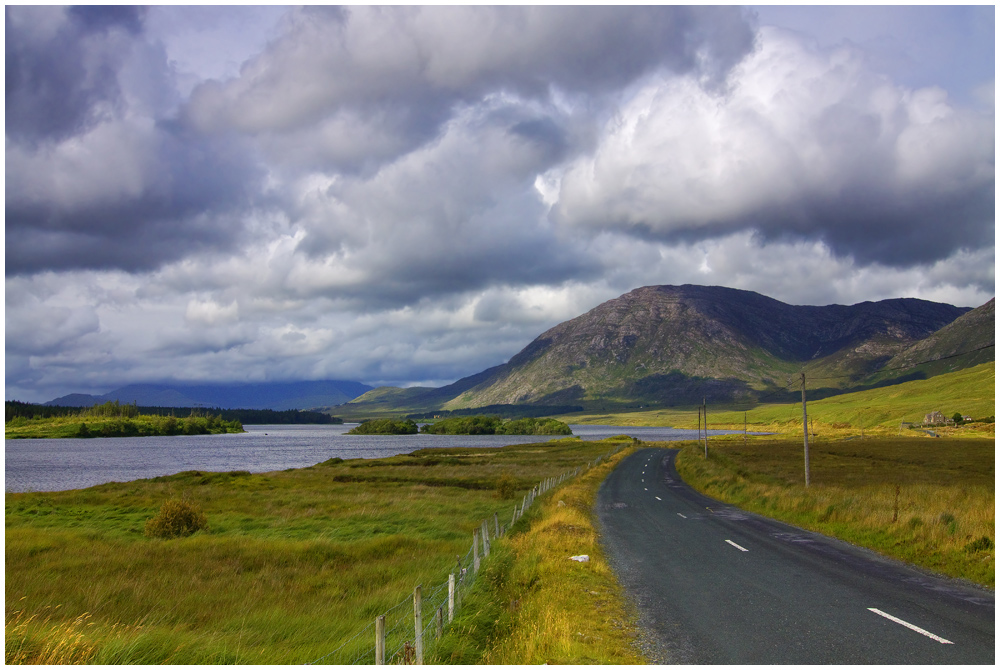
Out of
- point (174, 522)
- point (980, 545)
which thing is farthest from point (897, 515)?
point (174, 522)

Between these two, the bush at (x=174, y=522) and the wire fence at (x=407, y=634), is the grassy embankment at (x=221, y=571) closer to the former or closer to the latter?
the wire fence at (x=407, y=634)

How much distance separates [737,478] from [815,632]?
1494 inches

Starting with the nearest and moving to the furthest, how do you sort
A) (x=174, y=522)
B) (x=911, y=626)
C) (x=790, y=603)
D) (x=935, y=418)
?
(x=911, y=626) < (x=790, y=603) < (x=174, y=522) < (x=935, y=418)

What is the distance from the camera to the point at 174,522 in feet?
102

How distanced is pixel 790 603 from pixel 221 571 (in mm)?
20226

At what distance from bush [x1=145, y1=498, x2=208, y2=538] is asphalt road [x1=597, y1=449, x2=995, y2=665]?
22939mm

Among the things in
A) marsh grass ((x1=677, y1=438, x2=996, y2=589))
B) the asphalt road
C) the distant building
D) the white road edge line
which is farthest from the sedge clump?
the distant building

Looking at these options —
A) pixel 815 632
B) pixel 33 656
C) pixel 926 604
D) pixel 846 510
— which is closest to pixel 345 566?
pixel 33 656

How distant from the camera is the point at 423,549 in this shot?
2753cm

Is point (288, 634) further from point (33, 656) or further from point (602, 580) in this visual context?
point (602, 580)

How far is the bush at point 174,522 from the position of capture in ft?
101

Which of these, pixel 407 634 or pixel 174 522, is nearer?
pixel 407 634

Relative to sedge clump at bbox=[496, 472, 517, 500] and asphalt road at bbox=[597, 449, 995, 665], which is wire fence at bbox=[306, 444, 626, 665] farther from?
sedge clump at bbox=[496, 472, 517, 500]

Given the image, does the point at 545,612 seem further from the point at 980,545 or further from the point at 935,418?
the point at 935,418
